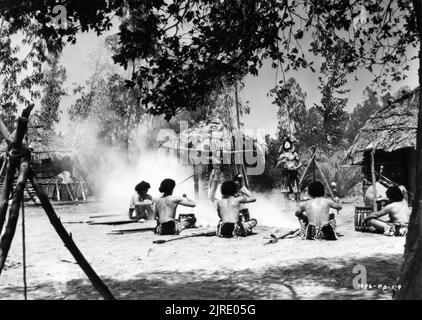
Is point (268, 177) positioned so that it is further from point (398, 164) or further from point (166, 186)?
point (166, 186)

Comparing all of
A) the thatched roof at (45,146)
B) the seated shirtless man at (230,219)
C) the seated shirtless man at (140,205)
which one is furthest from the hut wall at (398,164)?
the thatched roof at (45,146)

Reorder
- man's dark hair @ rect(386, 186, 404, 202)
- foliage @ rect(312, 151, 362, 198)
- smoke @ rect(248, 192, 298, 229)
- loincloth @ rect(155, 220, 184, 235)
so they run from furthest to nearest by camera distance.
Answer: foliage @ rect(312, 151, 362, 198) < smoke @ rect(248, 192, 298, 229) < loincloth @ rect(155, 220, 184, 235) < man's dark hair @ rect(386, 186, 404, 202)

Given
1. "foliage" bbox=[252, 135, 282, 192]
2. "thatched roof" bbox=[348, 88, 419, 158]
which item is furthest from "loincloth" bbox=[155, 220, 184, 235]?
"foliage" bbox=[252, 135, 282, 192]

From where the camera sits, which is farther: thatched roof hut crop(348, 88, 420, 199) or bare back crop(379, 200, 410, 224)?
thatched roof hut crop(348, 88, 420, 199)

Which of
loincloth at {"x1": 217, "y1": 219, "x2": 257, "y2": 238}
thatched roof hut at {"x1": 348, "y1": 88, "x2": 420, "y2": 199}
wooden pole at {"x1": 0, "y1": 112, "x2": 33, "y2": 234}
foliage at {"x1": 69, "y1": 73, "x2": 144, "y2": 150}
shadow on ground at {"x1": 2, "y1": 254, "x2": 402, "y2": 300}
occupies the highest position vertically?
foliage at {"x1": 69, "y1": 73, "x2": 144, "y2": 150}

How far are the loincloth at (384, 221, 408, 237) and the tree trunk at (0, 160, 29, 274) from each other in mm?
7754

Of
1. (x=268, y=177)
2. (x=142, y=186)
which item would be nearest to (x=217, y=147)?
(x=268, y=177)

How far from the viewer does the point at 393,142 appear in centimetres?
1445

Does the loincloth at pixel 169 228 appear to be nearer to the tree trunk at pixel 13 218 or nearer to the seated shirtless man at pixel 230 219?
the seated shirtless man at pixel 230 219

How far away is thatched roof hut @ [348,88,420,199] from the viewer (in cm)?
1431

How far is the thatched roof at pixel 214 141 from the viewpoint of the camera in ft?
66.1

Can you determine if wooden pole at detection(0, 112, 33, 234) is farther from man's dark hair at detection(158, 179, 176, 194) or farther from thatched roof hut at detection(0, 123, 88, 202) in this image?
thatched roof hut at detection(0, 123, 88, 202)

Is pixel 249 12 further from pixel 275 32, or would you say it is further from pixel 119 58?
pixel 119 58
